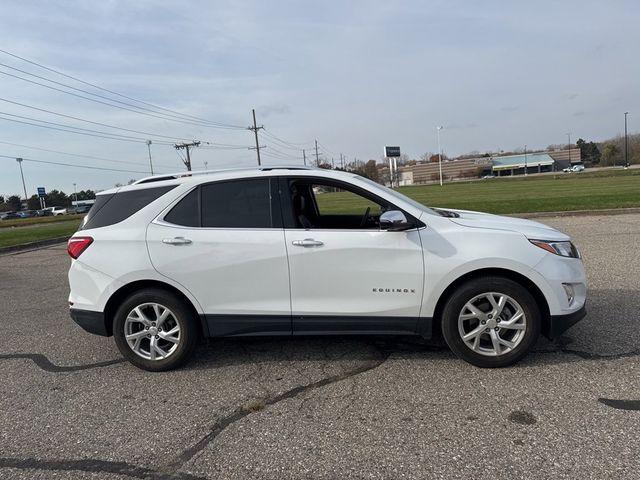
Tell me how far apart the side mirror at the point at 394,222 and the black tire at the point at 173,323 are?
1.86 m

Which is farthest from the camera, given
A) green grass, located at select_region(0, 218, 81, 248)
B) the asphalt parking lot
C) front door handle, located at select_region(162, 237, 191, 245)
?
green grass, located at select_region(0, 218, 81, 248)

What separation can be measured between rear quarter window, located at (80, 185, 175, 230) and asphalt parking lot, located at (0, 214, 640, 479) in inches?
53.9

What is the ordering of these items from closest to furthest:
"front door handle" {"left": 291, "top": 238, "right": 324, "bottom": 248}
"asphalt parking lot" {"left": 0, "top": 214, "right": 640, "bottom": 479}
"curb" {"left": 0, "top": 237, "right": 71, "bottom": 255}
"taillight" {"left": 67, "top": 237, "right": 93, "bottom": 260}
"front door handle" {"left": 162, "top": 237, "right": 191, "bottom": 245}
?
1. "asphalt parking lot" {"left": 0, "top": 214, "right": 640, "bottom": 479}
2. "front door handle" {"left": 291, "top": 238, "right": 324, "bottom": 248}
3. "front door handle" {"left": 162, "top": 237, "right": 191, "bottom": 245}
4. "taillight" {"left": 67, "top": 237, "right": 93, "bottom": 260}
5. "curb" {"left": 0, "top": 237, "right": 71, "bottom": 255}

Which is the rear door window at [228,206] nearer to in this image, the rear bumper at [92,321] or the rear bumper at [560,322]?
the rear bumper at [92,321]

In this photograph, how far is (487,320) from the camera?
12.1 feet

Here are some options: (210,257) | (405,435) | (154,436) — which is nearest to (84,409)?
(154,436)

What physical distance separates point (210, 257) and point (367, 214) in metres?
1.70

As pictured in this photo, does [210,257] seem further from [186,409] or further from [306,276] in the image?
[186,409]

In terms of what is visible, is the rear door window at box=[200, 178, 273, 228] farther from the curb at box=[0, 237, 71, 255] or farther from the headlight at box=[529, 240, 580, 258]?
the curb at box=[0, 237, 71, 255]

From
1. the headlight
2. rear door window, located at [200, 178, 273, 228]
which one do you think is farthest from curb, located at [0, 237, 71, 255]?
the headlight

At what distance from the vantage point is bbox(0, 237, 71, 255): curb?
1430 centimetres

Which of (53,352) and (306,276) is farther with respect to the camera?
(53,352)

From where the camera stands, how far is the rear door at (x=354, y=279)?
12.2 ft

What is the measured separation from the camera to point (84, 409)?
346cm
